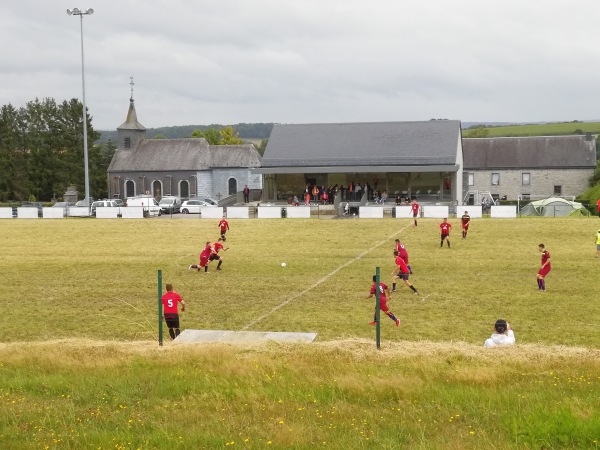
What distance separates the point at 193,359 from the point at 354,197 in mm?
46066

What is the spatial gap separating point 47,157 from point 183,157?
60.7ft

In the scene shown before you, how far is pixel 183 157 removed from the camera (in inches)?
3167

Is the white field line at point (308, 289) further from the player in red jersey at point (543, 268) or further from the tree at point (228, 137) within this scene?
the tree at point (228, 137)

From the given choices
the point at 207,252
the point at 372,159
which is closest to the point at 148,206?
the point at 372,159

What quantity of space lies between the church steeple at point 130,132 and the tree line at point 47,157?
8371mm

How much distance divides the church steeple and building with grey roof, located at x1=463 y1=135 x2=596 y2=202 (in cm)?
3599

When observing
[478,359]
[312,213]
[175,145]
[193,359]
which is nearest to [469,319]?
[478,359]

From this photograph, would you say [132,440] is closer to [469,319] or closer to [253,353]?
[253,353]

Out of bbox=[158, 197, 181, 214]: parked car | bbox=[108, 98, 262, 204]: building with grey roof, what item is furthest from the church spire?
bbox=[158, 197, 181, 214]: parked car

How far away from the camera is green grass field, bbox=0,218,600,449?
9008mm

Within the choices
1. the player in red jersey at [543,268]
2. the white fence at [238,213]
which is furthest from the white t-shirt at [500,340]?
the white fence at [238,213]

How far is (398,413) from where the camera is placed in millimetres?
9617

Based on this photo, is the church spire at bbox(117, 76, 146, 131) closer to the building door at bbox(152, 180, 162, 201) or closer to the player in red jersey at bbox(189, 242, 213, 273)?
the building door at bbox(152, 180, 162, 201)

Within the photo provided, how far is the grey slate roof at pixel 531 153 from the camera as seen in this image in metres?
76.1
